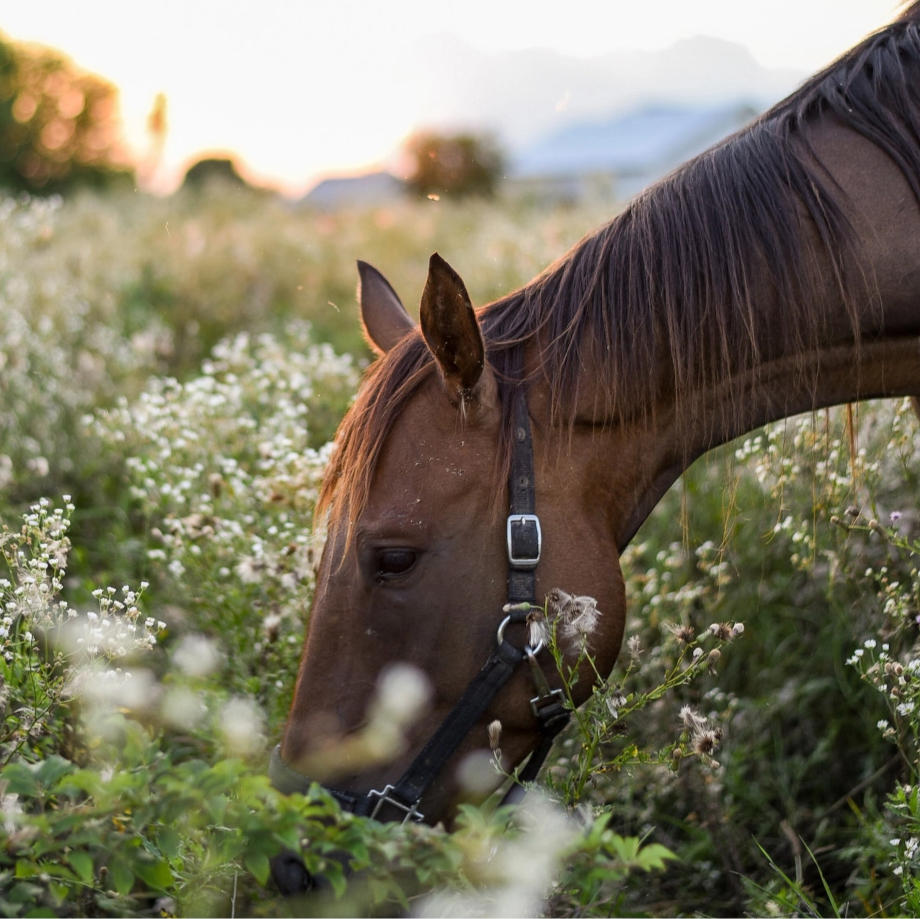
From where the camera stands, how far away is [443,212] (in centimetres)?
1202

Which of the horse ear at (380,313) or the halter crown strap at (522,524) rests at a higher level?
the horse ear at (380,313)

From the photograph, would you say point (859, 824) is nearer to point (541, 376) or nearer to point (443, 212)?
point (541, 376)

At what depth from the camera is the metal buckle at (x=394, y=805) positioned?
5.84 feet

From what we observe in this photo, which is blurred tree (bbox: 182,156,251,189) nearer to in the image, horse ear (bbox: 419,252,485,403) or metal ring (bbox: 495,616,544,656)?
horse ear (bbox: 419,252,485,403)

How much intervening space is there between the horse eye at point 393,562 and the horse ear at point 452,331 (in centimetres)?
36

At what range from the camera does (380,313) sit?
2324 mm

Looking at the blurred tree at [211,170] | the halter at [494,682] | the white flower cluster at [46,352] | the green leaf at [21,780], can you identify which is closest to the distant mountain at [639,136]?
the halter at [494,682]

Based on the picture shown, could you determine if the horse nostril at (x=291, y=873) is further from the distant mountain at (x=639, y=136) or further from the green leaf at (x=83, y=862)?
the distant mountain at (x=639, y=136)

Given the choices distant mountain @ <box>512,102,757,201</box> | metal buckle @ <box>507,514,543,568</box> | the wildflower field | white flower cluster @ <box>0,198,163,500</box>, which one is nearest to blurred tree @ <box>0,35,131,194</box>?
white flower cluster @ <box>0,198,163,500</box>

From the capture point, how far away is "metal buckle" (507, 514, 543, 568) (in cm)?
180

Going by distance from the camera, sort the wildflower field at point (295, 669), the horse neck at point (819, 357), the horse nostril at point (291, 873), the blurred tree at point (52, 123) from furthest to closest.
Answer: the blurred tree at point (52, 123) < the horse neck at point (819, 357) < the horse nostril at point (291, 873) < the wildflower field at point (295, 669)

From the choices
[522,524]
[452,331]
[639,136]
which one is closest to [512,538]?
[522,524]

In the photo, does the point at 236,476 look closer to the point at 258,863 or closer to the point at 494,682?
the point at 494,682

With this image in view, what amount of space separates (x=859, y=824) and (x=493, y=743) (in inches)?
60.1
